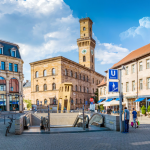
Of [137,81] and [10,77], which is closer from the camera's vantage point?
[137,81]

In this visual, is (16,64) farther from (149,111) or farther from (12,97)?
(149,111)

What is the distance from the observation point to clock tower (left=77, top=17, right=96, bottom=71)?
271 feet

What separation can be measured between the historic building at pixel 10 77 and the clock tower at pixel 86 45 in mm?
A: 36969

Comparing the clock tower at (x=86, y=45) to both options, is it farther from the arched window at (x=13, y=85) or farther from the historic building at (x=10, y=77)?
the arched window at (x=13, y=85)

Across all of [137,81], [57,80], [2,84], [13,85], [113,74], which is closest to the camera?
[113,74]

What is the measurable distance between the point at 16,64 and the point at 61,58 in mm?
13094

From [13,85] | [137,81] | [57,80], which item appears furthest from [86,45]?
[137,81]

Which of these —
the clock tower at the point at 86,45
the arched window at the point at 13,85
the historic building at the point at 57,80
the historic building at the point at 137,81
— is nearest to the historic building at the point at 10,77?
the arched window at the point at 13,85

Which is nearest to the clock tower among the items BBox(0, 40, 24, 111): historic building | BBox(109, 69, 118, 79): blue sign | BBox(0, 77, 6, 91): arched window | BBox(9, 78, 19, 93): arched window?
BBox(0, 40, 24, 111): historic building

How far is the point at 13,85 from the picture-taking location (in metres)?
48.3

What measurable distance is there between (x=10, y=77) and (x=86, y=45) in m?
42.5

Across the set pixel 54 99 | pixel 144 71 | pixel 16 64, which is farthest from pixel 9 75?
pixel 144 71

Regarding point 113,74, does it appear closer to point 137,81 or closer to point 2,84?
point 137,81

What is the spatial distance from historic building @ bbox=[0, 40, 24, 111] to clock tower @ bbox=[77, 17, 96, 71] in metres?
37.0
